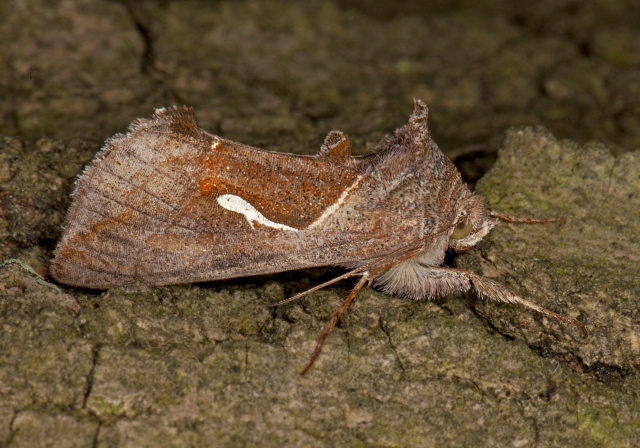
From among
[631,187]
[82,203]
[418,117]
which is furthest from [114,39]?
[631,187]

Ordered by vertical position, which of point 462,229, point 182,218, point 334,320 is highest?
point 462,229

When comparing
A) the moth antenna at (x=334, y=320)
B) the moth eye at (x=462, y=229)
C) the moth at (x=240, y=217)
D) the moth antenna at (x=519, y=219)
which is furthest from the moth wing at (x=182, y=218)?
the moth antenna at (x=519, y=219)

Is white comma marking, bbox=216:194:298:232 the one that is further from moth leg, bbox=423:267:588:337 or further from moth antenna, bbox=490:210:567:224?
moth antenna, bbox=490:210:567:224

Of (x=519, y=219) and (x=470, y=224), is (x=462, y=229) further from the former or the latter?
(x=519, y=219)

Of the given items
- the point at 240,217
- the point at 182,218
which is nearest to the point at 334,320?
the point at 240,217

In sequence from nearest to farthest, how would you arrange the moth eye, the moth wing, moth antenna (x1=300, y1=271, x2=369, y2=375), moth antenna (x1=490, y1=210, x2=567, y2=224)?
moth antenna (x1=300, y1=271, x2=369, y2=375) → the moth wing → the moth eye → moth antenna (x1=490, y1=210, x2=567, y2=224)

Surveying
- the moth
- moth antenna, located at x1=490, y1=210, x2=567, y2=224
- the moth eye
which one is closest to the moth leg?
the moth
